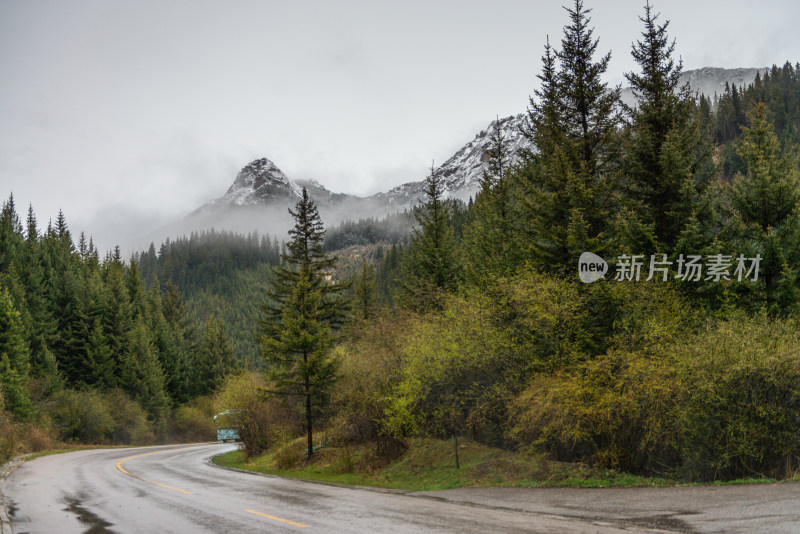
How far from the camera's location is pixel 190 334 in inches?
3947

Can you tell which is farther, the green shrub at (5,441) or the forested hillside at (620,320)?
the green shrub at (5,441)

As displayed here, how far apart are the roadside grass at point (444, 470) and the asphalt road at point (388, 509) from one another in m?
1.10

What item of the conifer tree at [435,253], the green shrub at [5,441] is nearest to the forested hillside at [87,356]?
the green shrub at [5,441]

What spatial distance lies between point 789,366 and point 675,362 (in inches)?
102

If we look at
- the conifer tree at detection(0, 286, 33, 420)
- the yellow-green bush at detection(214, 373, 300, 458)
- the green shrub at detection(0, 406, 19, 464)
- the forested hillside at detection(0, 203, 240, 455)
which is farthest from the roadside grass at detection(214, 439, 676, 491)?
the forested hillside at detection(0, 203, 240, 455)

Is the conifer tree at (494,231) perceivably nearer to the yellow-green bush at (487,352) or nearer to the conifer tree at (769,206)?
the yellow-green bush at (487,352)

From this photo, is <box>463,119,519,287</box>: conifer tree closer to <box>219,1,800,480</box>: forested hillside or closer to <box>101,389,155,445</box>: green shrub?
<box>219,1,800,480</box>: forested hillside

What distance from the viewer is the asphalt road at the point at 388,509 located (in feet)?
32.2

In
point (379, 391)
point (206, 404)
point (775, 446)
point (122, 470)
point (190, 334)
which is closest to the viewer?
point (775, 446)

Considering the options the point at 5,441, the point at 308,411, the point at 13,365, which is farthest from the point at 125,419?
the point at 308,411

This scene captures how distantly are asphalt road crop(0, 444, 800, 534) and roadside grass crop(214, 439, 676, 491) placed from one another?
1.10m

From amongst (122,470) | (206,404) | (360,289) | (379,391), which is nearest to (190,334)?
(206,404)

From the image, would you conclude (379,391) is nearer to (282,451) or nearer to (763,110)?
(282,451)

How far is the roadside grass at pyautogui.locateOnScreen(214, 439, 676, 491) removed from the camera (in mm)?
15609
